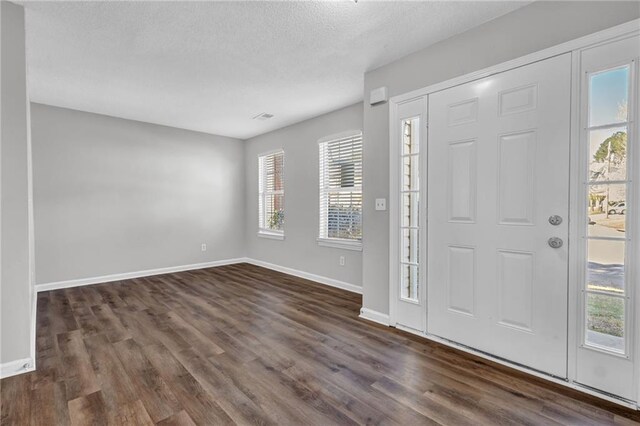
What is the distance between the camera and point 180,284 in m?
4.48

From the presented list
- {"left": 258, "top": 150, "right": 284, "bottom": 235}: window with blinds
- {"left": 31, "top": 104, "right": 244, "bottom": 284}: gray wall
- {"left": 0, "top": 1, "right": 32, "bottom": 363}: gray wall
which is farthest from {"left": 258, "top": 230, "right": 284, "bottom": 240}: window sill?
{"left": 0, "top": 1, "right": 32, "bottom": 363}: gray wall

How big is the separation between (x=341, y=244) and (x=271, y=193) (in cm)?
203

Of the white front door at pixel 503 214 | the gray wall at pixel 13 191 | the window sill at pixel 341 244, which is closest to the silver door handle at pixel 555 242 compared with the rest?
the white front door at pixel 503 214

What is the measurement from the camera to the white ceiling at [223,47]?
2.16 metres

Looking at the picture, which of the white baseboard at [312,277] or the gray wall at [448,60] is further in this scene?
the white baseboard at [312,277]

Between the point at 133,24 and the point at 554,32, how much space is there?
117 inches

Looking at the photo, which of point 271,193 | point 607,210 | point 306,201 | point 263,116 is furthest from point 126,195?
point 607,210

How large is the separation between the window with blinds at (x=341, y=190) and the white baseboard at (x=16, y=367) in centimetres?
326

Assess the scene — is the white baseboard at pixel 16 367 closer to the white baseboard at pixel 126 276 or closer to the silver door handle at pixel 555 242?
the white baseboard at pixel 126 276

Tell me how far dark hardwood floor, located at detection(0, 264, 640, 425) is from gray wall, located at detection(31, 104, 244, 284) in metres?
1.41

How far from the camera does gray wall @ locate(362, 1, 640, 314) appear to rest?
6.20 feet

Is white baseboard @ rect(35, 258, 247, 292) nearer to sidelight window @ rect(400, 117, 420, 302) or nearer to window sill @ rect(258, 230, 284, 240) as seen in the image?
window sill @ rect(258, 230, 284, 240)

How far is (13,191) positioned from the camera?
2092mm

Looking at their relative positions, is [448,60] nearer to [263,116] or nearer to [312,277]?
[263,116]
